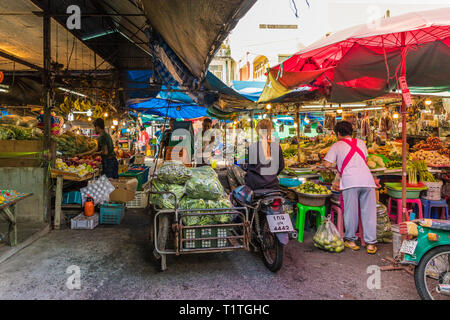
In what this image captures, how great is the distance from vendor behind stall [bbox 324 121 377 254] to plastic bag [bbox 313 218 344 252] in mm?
295

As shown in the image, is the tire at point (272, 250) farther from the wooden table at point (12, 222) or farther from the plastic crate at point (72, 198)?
the plastic crate at point (72, 198)

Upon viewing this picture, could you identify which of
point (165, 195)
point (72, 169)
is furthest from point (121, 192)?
point (165, 195)

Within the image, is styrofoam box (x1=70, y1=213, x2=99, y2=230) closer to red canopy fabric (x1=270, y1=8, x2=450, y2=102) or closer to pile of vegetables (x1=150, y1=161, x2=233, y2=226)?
pile of vegetables (x1=150, y1=161, x2=233, y2=226)

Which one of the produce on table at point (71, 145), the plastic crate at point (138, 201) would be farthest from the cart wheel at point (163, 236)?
the produce on table at point (71, 145)

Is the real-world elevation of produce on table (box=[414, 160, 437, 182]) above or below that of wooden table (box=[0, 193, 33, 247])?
above

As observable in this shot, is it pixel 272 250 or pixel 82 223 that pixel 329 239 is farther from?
pixel 82 223

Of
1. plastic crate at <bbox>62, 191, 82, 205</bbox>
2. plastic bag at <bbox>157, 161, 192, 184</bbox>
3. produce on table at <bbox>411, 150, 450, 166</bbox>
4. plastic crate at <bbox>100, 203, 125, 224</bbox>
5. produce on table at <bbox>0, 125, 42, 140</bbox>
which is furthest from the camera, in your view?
produce on table at <bbox>411, 150, 450, 166</bbox>

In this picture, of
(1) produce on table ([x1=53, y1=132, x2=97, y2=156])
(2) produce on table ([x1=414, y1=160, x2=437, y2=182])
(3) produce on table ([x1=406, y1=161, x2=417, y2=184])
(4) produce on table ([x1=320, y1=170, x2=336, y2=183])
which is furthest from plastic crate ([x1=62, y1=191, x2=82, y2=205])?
(2) produce on table ([x1=414, y1=160, x2=437, y2=182])

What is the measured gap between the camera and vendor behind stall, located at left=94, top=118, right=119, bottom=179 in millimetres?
6949

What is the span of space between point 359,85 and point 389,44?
1981 mm

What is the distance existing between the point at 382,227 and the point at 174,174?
364 cm

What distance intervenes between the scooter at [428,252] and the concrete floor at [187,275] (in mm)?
412
